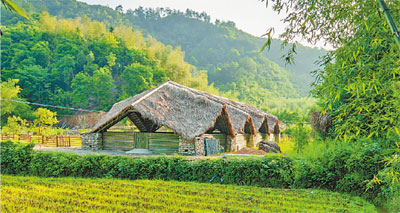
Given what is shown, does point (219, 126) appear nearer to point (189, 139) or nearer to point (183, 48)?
point (189, 139)

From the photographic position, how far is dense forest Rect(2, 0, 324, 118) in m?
40.2

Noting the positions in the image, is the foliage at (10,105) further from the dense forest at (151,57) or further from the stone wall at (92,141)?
the stone wall at (92,141)

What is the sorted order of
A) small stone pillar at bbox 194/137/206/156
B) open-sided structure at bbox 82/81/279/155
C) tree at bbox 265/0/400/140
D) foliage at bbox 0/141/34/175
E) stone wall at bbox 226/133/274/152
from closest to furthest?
1. tree at bbox 265/0/400/140
2. foliage at bbox 0/141/34/175
3. small stone pillar at bbox 194/137/206/156
4. open-sided structure at bbox 82/81/279/155
5. stone wall at bbox 226/133/274/152

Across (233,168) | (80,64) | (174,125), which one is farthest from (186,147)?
(80,64)

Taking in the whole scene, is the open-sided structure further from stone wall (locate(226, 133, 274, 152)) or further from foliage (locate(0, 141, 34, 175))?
foliage (locate(0, 141, 34, 175))

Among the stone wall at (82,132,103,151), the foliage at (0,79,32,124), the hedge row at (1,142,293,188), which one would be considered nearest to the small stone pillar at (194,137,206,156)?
the hedge row at (1,142,293,188)

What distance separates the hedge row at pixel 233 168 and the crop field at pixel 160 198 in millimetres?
429

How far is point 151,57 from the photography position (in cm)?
4588

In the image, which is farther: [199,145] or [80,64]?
[80,64]

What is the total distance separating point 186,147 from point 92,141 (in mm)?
4812

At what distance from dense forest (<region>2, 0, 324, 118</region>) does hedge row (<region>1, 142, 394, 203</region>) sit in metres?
18.3

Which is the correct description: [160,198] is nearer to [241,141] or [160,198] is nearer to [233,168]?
[233,168]

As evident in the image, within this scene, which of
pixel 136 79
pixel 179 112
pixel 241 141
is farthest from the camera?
pixel 136 79

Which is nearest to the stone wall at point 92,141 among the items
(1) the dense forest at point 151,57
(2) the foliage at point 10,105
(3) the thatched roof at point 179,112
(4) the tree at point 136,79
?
(3) the thatched roof at point 179,112
